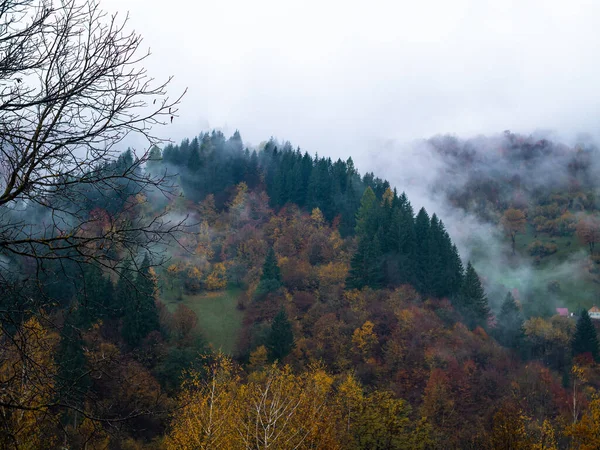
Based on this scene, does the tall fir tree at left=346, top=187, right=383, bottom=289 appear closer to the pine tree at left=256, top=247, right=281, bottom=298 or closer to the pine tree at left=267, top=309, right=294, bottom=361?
the pine tree at left=256, top=247, right=281, bottom=298

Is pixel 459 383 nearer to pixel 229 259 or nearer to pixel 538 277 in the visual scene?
pixel 229 259

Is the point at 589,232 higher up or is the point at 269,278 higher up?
the point at 589,232

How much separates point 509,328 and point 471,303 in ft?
16.4

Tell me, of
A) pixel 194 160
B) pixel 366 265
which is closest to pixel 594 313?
pixel 366 265

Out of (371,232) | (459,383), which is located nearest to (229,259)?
(371,232)

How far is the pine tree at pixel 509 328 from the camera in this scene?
48938 millimetres

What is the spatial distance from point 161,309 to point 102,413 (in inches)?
1701

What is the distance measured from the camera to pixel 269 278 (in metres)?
54.6

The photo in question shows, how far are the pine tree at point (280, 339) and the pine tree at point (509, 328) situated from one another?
24.9 metres

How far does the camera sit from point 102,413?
13.4 feet

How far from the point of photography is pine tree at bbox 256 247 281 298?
172 ft

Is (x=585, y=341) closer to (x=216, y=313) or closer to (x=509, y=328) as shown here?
(x=509, y=328)

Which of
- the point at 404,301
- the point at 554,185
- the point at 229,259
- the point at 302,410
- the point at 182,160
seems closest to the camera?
the point at 302,410

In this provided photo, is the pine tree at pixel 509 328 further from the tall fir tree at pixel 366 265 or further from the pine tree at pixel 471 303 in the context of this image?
the tall fir tree at pixel 366 265
